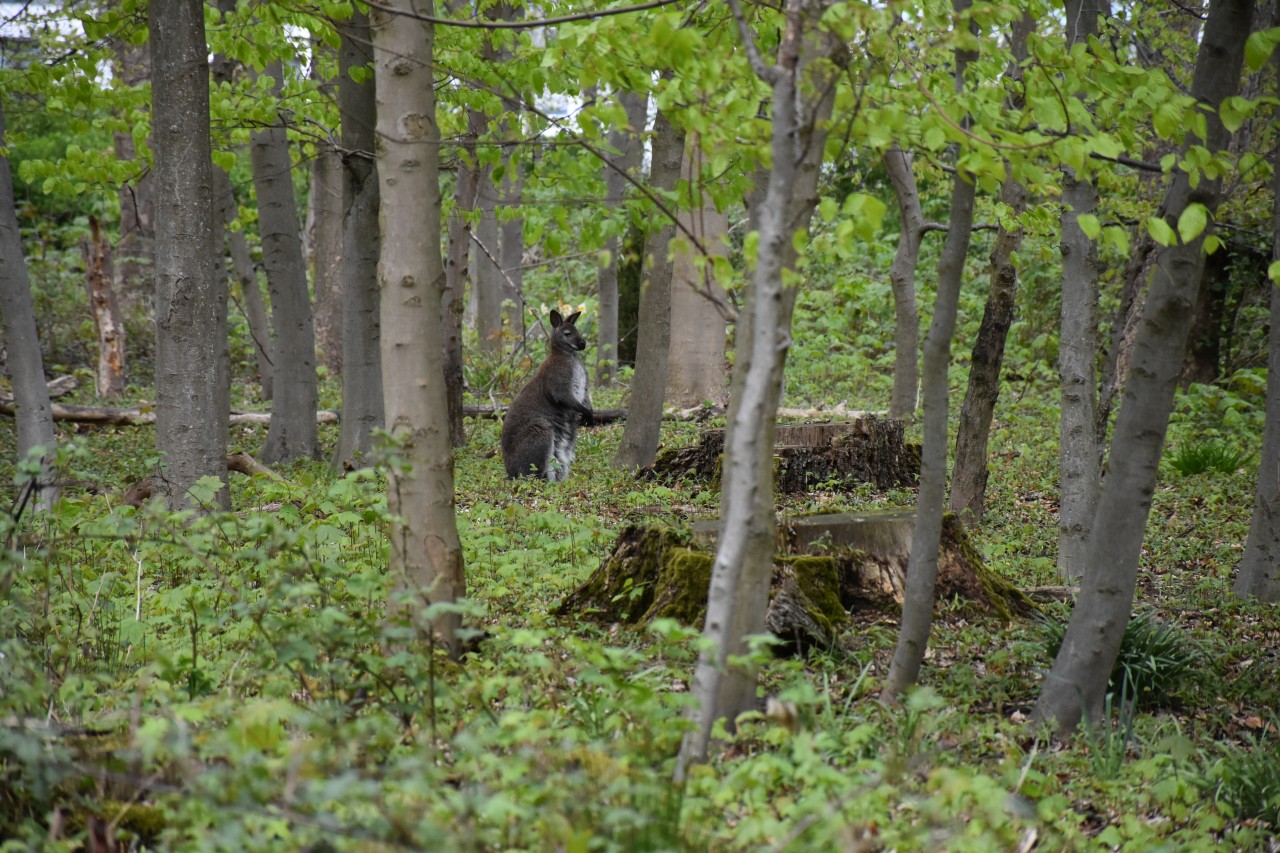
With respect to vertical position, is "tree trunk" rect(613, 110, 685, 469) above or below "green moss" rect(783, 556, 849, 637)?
above

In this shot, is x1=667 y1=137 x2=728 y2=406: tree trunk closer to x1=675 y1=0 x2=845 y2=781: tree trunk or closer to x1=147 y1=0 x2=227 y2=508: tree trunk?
x1=147 y1=0 x2=227 y2=508: tree trunk

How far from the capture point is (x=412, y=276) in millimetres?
4852

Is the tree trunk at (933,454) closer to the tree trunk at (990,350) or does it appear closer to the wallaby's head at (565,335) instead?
the tree trunk at (990,350)

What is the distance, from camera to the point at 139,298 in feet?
81.5

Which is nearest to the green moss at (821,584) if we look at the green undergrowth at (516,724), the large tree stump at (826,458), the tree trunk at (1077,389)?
the green undergrowth at (516,724)

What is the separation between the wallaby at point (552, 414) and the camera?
11195 mm

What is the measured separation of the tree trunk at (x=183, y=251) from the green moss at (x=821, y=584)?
13.9 ft

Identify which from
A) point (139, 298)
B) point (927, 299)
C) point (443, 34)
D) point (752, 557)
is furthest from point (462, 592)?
point (139, 298)

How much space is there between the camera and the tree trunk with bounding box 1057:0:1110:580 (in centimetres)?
764

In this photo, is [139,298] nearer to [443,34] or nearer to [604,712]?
[443,34]

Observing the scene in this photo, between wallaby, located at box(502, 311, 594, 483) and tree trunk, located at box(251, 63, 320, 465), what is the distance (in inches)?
104

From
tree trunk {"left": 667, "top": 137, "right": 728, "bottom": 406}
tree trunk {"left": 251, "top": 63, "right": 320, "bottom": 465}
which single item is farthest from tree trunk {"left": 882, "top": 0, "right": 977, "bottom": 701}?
tree trunk {"left": 667, "top": 137, "right": 728, "bottom": 406}

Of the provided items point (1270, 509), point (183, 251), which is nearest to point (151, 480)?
point (183, 251)

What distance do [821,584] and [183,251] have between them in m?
4.95
